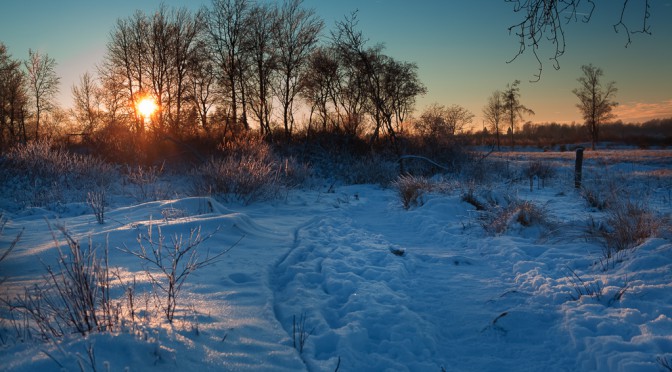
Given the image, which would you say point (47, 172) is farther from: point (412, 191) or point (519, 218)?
point (519, 218)

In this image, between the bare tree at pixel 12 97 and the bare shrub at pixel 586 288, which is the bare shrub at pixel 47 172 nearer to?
the bare shrub at pixel 586 288

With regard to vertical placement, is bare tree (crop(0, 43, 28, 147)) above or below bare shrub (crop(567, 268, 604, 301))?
above

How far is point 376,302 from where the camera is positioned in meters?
3.79

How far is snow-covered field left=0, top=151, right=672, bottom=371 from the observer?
232 centimetres

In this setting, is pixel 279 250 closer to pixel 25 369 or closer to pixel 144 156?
pixel 25 369

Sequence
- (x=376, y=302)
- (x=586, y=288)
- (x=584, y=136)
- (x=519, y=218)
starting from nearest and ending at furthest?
(x=586, y=288) < (x=376, y=302) < (x=519, y=218) < (x=584, y=136)

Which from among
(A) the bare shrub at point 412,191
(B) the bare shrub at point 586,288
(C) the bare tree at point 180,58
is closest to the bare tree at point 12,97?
(C) the bare tree at point 180,58

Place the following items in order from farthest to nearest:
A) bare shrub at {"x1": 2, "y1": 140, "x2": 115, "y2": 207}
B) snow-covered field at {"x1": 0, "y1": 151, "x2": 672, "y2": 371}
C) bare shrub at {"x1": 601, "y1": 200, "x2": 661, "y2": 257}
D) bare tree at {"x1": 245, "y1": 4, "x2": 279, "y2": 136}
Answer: bare tree at {"x1": 245, "y1": 4, "x2": 279, "y2": 136}, bare shrub at {"x1": 2, "y1": 140, "x2": 115, "y2": 207}, bare shrub at {"x1": 601, "y1": 200, "x2": 661, "y2": 257}, snow-covered field at {"x1": 0, "y1": 151, "x2": 672, "y2": 371}

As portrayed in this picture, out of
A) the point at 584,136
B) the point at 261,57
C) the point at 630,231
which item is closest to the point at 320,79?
the point at 261,57

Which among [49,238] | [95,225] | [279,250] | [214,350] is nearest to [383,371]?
[214,350]

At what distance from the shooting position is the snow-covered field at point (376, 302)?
232 centimetres

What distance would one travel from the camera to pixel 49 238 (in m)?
4.86

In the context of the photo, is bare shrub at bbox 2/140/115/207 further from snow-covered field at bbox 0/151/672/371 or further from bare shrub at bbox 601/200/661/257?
bare shrub at bbox 601/200/661/257

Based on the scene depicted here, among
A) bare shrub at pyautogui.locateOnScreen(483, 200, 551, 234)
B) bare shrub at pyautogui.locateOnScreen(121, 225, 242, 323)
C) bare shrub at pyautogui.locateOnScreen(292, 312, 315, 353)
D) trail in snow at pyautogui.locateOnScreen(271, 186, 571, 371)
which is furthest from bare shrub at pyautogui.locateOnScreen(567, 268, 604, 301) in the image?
bare shrub at pyautogui.locateOnScreen(121, 225, 242, 323)
